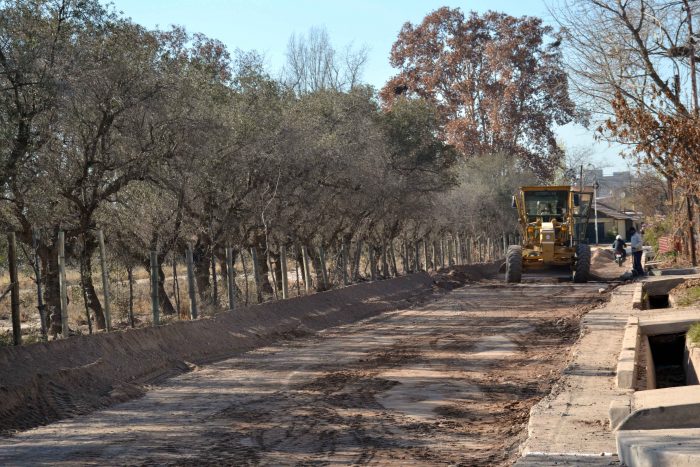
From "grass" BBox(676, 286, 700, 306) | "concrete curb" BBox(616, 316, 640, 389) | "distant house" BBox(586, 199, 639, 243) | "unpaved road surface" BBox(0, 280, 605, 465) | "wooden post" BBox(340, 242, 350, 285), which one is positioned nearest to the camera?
"unpaved road surface" BBox(0, 280, 605, 465)

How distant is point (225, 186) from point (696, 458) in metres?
20.7

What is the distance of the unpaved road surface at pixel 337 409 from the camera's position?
9562 mm

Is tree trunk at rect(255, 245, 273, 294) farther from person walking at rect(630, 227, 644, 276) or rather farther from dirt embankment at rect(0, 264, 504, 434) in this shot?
person walking at rect(630, 227, 644, 276)

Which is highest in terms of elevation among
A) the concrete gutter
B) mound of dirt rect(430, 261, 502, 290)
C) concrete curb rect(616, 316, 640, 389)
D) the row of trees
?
the row of trees

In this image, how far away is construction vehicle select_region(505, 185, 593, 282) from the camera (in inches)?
1406

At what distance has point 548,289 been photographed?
35.4m

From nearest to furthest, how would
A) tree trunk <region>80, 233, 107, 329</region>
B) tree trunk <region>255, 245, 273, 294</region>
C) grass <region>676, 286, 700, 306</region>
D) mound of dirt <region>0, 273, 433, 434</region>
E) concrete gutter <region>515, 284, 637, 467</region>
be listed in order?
concrete gutter <region>515, 284, 637, 467</region> < mound of dirt <region>0, 273, 433, 434</region> < grass <region>676, 286, 700, 306</region> < tree trunk <region>80, 233, 107, 329</region> < tree trunk <region>255, 245, 273, 294</region>

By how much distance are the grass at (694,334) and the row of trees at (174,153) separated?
438 inches

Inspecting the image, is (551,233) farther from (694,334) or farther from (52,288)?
(694,334)

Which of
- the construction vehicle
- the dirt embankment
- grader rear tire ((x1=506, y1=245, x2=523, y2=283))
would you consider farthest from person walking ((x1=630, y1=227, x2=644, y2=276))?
the dirt embankment

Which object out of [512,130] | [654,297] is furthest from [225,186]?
[512,130]

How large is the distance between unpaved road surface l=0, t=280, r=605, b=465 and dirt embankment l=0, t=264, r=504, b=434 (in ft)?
2.09

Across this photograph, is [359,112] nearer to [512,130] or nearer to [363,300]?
[363,300]

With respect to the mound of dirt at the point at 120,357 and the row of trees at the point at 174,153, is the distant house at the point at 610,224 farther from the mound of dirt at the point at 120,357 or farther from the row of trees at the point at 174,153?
the mound of dirt at the point at 120,357
